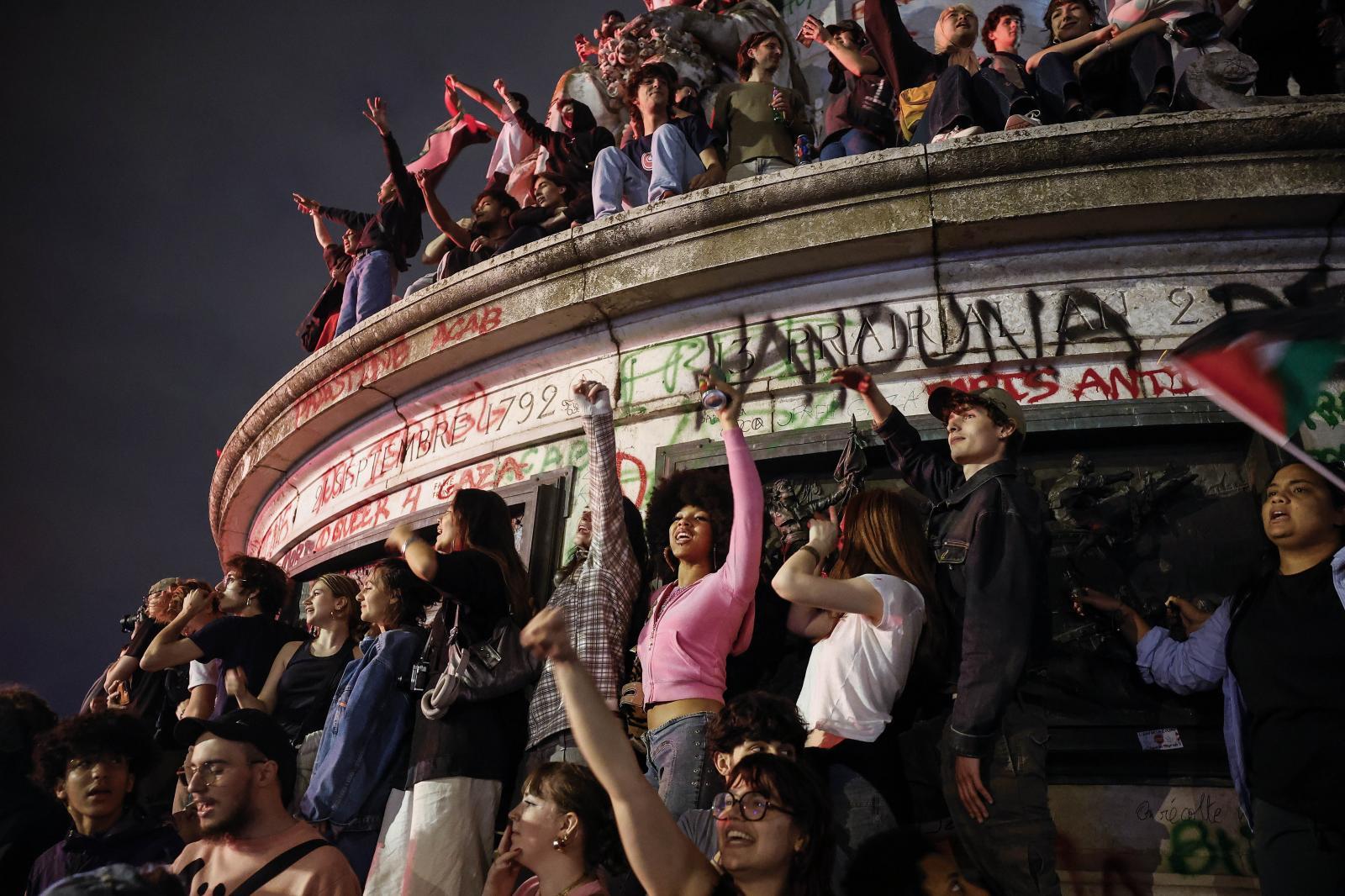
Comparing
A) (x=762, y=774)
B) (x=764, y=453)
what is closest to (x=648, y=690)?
(x=762, y=774)

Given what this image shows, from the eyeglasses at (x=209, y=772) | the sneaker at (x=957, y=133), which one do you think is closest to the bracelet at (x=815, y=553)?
the eyeglasses at (x=209, y=772)

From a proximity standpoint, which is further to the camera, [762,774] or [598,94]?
[598,94]

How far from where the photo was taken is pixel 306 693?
5.34 meters

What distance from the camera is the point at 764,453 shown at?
5680mm

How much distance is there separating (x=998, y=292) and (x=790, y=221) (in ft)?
3.97

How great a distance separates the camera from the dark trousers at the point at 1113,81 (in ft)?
21.7

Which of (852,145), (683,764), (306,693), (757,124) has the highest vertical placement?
(757,124)

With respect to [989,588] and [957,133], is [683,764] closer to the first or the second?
[989,588]

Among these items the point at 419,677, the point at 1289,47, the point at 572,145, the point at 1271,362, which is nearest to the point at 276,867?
the point at 419,677

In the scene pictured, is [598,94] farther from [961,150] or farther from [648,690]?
[648,690]

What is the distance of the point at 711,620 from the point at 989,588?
3.44 ft

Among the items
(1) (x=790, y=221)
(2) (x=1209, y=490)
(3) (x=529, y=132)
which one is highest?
(3) (x=529, y=132)

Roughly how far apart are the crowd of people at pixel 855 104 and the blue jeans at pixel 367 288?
12 mm

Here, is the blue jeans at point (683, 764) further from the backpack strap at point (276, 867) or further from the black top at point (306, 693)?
the black top at point (306, 693)
